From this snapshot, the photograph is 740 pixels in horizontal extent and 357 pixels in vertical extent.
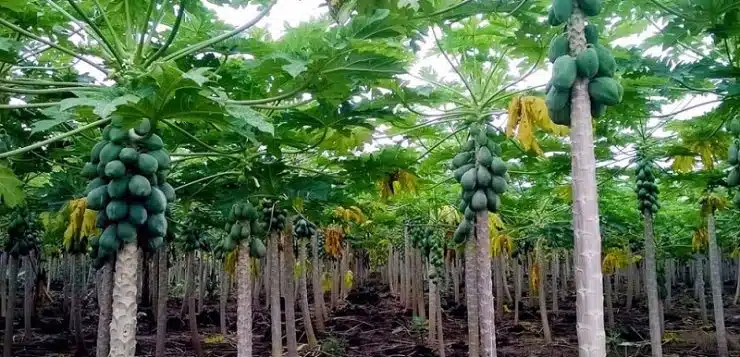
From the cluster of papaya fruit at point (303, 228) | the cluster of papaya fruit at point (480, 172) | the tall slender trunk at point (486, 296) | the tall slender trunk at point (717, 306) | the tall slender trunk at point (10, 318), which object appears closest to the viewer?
the tall slender trunk at point (486, 296)

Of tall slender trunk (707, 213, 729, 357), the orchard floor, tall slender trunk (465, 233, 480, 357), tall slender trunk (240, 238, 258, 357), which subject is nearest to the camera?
tall slender trunk (240, 238, 258, 357)

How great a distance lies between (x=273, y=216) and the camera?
372 inches

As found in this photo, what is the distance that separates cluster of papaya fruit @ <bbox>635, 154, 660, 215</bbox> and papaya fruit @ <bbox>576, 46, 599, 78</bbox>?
295 inches

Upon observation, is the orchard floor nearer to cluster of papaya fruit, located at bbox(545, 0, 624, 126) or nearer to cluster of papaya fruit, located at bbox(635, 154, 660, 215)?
cluster of papaya fruit, located at bbox(635, 154, 660, 215)

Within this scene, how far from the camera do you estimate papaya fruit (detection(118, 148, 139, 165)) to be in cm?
422

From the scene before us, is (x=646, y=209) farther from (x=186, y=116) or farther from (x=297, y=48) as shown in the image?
(x=186, y=116)

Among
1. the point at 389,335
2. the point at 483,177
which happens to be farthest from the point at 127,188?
the point at 389,335

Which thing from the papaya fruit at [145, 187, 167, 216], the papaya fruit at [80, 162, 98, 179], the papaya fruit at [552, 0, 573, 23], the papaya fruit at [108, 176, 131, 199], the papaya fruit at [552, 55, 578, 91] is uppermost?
the papaya fruit at [552, 0, 573, 23]

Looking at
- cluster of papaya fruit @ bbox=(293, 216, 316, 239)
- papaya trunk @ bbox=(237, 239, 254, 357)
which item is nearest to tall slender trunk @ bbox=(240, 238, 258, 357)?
papaya trunk @ bbox=(237, 239, 254, 357)

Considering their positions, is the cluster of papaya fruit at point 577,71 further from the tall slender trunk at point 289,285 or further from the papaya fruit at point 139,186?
the tall slender trunk at point 289,285

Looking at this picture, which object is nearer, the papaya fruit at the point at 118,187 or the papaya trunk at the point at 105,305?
the papaya fruit at the point at 118,187

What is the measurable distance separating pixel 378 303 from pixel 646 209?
1477 cm

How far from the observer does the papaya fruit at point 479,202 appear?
21.6 feet

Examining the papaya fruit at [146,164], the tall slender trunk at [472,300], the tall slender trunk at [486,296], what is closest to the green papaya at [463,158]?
the tall slender trunk at [486,296]
